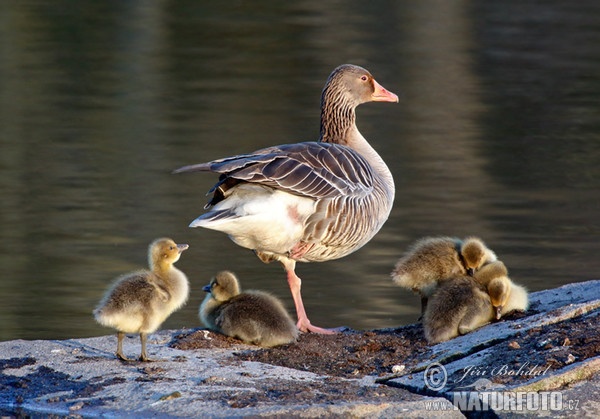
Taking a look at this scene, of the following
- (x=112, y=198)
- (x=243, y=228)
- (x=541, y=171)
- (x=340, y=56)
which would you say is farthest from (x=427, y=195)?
(x=340, y=56)

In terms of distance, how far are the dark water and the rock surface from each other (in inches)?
77.3

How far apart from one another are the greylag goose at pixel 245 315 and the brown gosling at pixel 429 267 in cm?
90

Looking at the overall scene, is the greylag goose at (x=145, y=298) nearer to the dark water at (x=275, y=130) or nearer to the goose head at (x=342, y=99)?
the dark water at (x=275, y=130)

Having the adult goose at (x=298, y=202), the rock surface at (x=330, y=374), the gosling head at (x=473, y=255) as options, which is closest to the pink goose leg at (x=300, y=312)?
the adult goose at (x=298, y=202)

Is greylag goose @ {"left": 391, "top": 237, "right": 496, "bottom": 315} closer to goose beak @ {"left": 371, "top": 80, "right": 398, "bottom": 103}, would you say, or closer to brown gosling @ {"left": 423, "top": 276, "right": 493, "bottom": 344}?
brown gosling @ {"left": 423, "top": 276, "right": 493, "bottom": 344}

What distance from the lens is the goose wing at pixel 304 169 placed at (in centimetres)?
705

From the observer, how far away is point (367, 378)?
20.2ft

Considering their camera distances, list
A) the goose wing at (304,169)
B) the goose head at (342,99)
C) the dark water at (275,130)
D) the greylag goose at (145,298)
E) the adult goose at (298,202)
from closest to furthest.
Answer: the greylag goose at (145,298), the goose wing at (304,169), the adult goose at (298,202), the goose head at (342,99), the dark water at (275,130)

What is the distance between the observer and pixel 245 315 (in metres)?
6.91

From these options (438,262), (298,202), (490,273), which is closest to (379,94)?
(298,202)

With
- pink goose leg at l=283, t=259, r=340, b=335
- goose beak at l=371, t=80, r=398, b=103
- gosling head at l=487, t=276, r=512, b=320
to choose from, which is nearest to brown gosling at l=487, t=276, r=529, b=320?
gosling head at l=487, t=276, r=512, b=320

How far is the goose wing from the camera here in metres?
7.05

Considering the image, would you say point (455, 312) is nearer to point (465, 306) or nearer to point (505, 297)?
point (465, 306)

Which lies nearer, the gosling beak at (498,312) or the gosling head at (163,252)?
the gosling head at (163,252)
